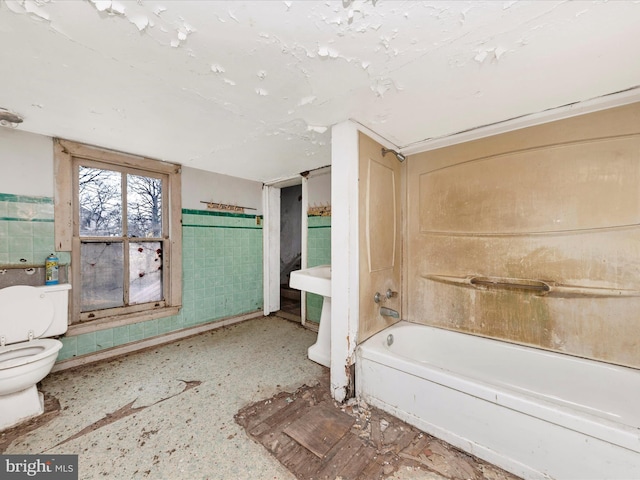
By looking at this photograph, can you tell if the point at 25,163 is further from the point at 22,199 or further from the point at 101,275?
the point at 101,275

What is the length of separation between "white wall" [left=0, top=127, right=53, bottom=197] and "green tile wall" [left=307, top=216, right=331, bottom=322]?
7.78 ft

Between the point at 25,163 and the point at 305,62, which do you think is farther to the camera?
the point at 25,163

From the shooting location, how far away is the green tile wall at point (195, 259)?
1915mm

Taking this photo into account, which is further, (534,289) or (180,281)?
(180,281)

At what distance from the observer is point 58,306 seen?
6.24 feet

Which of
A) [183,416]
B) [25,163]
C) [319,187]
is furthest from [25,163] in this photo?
[319,187]

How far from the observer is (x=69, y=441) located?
1.38 m

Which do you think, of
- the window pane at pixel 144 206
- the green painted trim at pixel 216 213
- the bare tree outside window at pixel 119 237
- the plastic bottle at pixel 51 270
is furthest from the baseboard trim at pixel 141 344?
the green painted trim at pixel 216 213

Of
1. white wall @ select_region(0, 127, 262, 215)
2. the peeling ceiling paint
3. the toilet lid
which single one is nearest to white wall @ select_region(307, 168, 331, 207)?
the peeling ceiling paint

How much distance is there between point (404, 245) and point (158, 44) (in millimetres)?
2093

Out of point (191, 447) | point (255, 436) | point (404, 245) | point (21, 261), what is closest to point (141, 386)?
point (191, 447)

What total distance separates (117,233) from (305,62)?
2.40 meters

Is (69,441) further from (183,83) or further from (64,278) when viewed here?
(183,83)

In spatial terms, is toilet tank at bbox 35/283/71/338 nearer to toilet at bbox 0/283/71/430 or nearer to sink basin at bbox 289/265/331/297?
toilet at bbox 0/283/71/430
